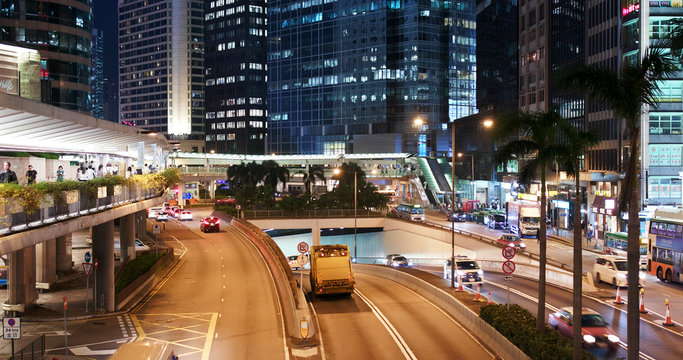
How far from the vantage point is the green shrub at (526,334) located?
765 inches

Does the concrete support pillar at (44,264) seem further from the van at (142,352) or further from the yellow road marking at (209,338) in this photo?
the van at (142,352)

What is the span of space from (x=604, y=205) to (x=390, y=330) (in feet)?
152

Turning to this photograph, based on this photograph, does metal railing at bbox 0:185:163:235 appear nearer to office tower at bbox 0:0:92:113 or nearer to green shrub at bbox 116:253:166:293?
green shrub at bbox 116:253:166:293

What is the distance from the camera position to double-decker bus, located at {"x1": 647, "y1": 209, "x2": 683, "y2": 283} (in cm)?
3822

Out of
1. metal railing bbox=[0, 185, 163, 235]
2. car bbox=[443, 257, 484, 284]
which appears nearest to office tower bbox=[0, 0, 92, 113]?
metal railing bbox=[0, 185, 163, 235]

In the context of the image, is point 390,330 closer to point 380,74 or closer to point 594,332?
point 594,332

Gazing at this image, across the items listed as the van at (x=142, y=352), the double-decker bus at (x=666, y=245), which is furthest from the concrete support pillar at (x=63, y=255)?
the double-decker bus at (x=666, y=245)

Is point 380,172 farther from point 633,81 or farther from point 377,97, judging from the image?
point 633,81

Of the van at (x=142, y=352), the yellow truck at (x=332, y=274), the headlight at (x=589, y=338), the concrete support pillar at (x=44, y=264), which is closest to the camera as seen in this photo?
the van at (x=142, y=352)

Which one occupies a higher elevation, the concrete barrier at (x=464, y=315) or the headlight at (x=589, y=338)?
the headlight at (x=589, y=338)

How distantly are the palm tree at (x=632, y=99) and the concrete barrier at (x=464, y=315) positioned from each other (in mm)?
5227

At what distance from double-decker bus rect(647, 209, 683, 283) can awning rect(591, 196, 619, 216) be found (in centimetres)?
2216

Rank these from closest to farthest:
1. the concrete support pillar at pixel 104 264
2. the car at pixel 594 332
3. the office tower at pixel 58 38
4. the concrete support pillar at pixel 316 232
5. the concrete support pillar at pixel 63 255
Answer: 1. the car at pixel 594 332
2. the concrete support pillar at pixel 104 264
3. the concrete support pillar at pixel 63 255
4. the office tower at pixel 58 38
5. the concrete support pillar at pixel 316 232

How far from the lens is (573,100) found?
7650 cm
